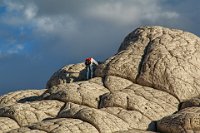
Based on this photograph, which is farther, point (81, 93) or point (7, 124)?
point (81, 93)

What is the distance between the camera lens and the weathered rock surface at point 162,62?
3120 centimetres

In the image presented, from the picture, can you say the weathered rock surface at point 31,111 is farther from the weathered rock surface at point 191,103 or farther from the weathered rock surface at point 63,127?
the weathered rock surface at point 191,103

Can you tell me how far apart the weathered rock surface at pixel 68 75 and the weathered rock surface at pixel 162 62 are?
9.88 ft

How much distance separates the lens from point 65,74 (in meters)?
37.0

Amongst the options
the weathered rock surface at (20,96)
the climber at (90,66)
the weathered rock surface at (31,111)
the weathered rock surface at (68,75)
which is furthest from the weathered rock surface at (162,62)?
the weathered rock surface at (31,111)

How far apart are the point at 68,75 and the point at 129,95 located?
8.72m

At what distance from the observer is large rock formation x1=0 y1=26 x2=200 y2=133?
25.0m

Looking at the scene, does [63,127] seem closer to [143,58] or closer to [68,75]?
[143,58]

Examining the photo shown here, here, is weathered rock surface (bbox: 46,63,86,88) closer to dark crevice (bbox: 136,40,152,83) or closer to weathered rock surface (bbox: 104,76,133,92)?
weathered rock surface (bbox: 104,76,133,92)

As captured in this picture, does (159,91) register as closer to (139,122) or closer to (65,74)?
(139,122)

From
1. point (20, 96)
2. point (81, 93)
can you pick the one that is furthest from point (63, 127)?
point (20, 96)

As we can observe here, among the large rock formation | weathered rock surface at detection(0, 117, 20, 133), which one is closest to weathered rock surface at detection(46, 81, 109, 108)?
the large rock formation

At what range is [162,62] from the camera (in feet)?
106

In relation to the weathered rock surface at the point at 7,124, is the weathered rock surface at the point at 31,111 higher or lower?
higher
